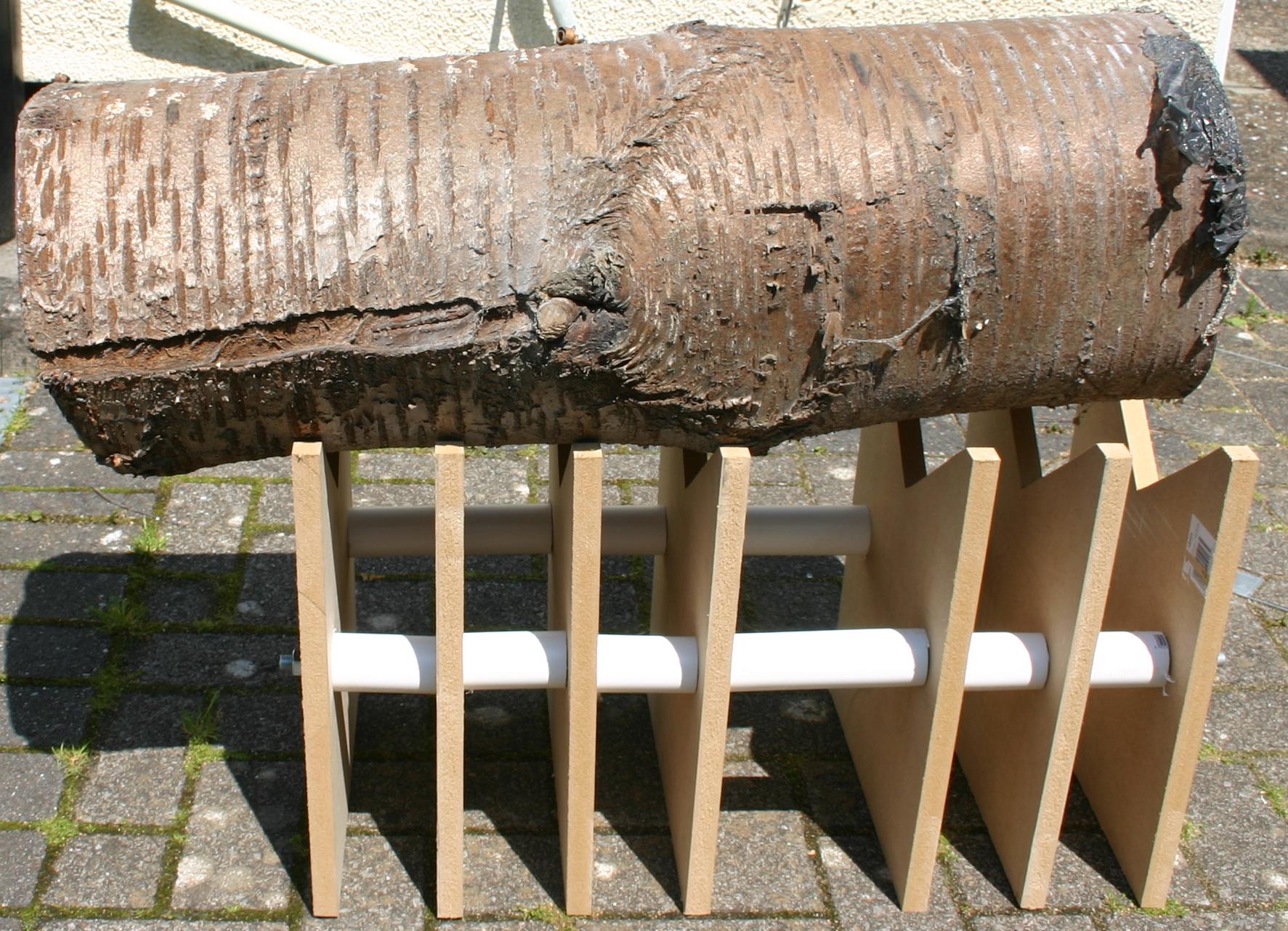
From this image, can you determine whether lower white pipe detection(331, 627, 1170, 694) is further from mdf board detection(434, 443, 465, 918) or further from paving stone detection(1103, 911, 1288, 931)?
paving stone detection(1103, 911, 1288, 931)

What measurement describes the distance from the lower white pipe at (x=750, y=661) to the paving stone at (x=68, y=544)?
1281mm

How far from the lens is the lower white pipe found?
91.5 inches

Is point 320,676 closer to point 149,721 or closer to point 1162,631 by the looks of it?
point 149,721

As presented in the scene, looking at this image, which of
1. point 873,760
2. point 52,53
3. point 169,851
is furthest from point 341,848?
point 52,53

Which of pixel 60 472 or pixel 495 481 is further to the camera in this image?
pixel 495 481

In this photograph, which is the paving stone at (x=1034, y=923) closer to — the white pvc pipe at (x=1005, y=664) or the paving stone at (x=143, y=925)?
the white pvc pipe at (x=1005, y=664)

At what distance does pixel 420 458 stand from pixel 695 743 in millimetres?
1804

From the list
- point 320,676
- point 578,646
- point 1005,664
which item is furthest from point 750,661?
point 320,676

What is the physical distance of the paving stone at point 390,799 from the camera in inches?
102

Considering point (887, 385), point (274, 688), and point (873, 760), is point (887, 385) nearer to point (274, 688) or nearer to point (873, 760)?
point (873, 760)

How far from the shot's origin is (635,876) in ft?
8.25

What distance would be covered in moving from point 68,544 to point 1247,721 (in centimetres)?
278

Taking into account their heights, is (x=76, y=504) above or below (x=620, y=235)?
below

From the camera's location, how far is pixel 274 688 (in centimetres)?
294
